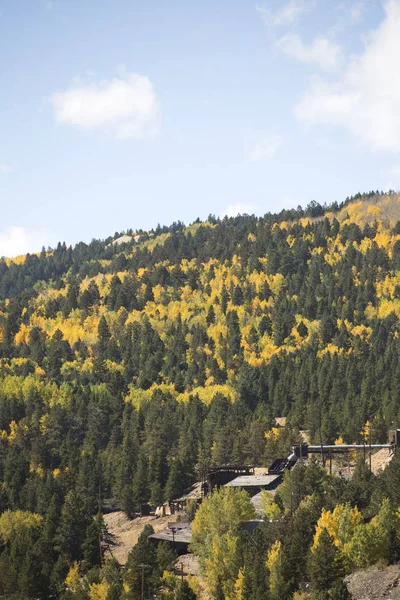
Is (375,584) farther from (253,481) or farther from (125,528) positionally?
(125,528)

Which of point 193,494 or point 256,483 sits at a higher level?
point 256,483

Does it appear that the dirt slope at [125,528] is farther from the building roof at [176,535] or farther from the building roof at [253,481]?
the building roof at [253,481]

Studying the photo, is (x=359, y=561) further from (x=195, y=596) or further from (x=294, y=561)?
(x=195, y=596)

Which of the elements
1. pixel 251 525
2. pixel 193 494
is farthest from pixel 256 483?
pixel 251 525

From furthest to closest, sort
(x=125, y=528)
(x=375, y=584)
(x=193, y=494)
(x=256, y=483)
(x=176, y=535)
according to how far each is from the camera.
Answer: (x=193, y=494) → (x=125, y=528) → (x=256, y=483) → (x=176, y=535) → (x=375, y=584)

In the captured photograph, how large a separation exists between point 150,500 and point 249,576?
70.5 meters

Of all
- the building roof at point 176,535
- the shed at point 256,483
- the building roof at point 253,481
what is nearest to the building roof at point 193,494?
the building roof at point 253,481

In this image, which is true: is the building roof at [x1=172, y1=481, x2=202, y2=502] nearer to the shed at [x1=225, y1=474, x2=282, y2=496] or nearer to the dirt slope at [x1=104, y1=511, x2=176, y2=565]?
the dirt slope at [x1=104, y1=511, x2=176, y2=565]

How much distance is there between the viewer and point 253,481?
441 ft

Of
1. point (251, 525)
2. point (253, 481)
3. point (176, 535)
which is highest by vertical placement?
point (253, 481)

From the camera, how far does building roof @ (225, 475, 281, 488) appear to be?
132000 mm

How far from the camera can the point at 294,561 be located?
83.8 meters

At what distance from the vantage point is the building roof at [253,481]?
433 ft

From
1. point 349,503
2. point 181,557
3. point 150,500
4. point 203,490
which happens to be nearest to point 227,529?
point 181,557
